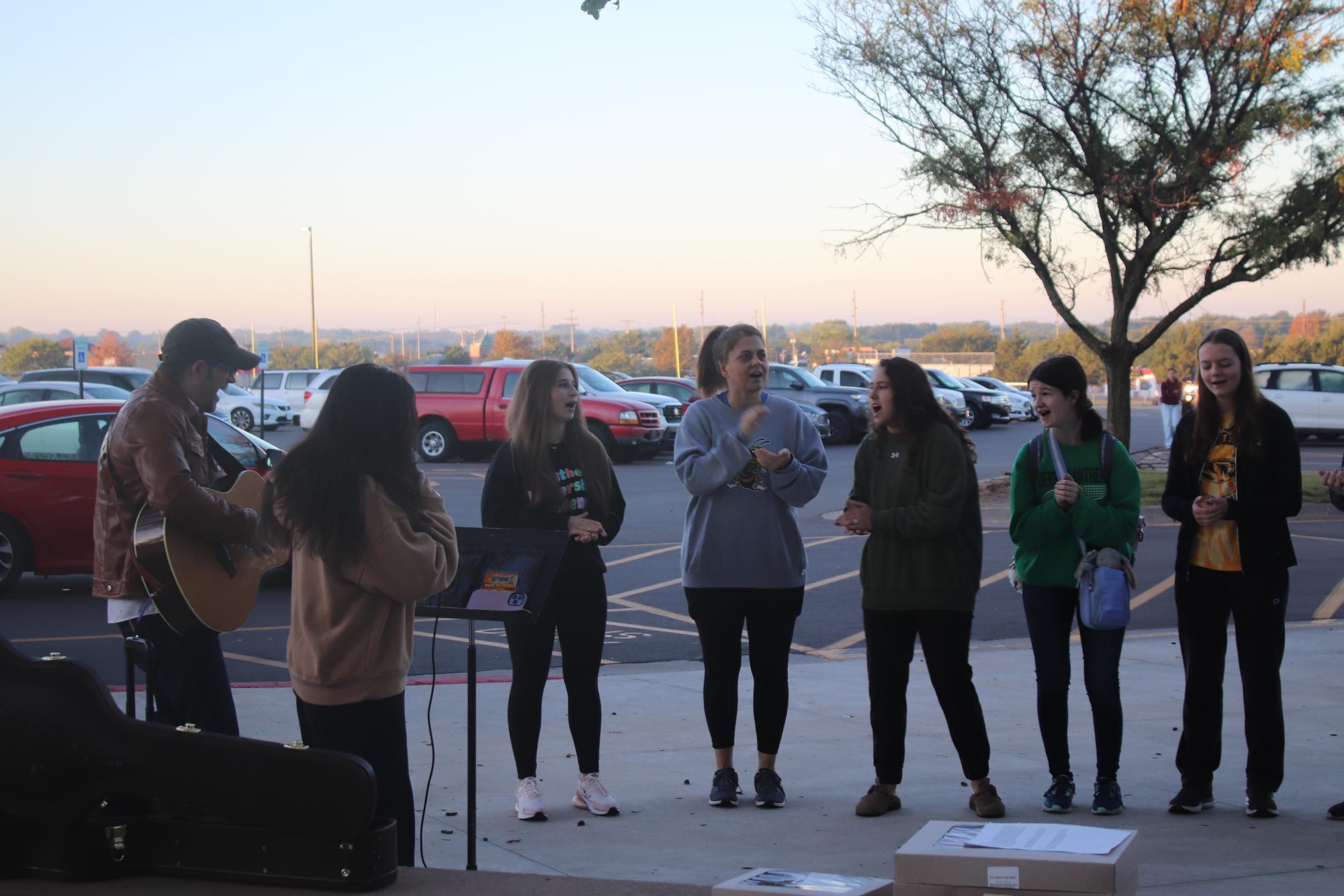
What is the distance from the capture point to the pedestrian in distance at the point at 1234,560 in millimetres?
4922

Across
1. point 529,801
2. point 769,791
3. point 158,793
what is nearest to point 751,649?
point 769,791

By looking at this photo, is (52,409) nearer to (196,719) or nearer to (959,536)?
(196,719)

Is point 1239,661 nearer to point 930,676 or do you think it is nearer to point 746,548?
point 930,676

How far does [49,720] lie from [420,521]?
1115 millimetres

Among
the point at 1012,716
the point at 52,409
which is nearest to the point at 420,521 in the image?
the point at 1012,716

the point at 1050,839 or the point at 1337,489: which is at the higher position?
the point at 1337,489

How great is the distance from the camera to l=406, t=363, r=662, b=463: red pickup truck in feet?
80.3

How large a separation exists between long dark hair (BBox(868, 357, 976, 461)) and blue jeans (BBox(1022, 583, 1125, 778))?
2.25 ft

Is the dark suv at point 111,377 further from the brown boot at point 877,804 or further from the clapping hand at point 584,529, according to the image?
the brown boot at point 877,804

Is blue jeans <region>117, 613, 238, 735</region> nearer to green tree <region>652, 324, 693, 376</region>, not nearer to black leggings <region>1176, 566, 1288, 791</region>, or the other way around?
black leggings <region>1176, 566, 1288, 791</region>

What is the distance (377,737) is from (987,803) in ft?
8.35

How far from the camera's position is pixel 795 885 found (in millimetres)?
2660

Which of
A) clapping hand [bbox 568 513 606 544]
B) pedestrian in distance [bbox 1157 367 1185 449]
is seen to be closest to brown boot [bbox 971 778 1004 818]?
clapping hand [bbox 568 513 606 544]

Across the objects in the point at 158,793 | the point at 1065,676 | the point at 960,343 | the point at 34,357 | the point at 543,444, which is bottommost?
the point at 1065,676
